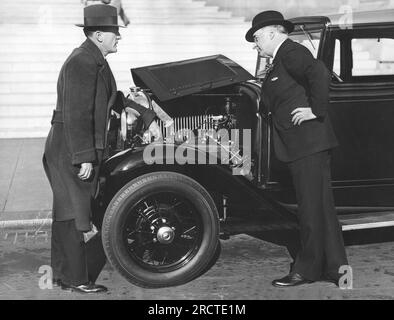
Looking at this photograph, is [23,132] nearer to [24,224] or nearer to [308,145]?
[24,224]

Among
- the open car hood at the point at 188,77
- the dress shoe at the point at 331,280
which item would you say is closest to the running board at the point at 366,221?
the dress shoe at the point at 331,280

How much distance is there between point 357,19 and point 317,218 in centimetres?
173

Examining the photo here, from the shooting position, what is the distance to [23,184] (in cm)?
806

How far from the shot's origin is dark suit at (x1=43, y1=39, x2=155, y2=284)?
4129mm

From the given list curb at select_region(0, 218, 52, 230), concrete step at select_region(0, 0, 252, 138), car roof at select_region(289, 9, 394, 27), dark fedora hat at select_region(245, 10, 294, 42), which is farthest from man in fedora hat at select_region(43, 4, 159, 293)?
concrete step at select_region(0, 0, 252, 138)

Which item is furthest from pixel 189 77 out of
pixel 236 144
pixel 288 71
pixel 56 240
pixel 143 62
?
pixel 143 62

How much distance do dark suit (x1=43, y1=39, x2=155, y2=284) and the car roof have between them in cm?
168

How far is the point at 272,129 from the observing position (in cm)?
472

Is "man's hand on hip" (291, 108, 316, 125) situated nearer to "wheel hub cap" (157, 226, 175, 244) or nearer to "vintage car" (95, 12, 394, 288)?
"vintage car" (95, 12, 394, 288)

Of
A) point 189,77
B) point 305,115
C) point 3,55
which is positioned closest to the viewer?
point 305,115

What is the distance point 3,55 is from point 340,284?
1040 centimetres

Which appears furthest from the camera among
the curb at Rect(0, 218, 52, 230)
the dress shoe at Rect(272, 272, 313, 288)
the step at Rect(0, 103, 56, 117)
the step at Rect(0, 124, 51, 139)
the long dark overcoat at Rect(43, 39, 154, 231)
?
the step at Rect(0, 103, 56, 117)

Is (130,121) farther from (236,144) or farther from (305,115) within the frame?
(305,115)

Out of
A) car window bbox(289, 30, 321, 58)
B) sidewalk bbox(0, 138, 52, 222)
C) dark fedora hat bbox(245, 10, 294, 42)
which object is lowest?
sidewalk bbox(0, 138, 52, 222)
